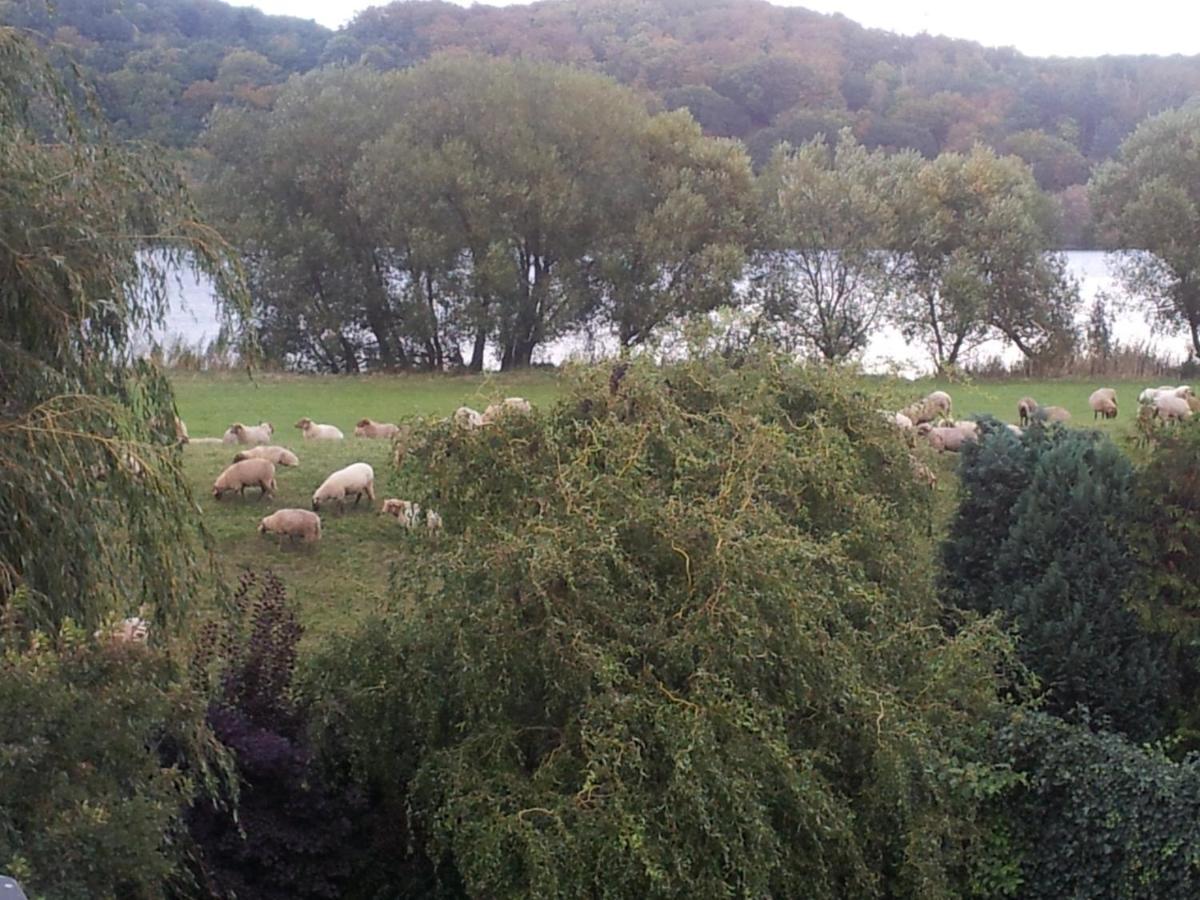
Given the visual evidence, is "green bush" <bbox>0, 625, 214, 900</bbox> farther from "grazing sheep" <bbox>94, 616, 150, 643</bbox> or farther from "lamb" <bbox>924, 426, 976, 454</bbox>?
"lamb" <bbox>924, 426, 976, 454</bbox>

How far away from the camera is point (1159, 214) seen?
32156 millimetres

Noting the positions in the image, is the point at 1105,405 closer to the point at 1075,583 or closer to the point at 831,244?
the point at 831,244

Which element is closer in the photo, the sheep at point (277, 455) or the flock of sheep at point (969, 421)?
the flock of sheep at point (969, 421)

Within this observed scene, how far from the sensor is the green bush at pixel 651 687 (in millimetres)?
5121

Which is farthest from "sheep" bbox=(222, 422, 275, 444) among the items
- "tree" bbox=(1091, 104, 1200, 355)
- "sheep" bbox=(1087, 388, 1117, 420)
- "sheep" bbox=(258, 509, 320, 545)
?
"tree" bbox=(1091, 104, 1200, 355)

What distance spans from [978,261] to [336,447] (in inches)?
825

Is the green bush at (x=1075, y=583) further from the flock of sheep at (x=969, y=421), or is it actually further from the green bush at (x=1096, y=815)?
the flock of sheep at (x=969, y=421)

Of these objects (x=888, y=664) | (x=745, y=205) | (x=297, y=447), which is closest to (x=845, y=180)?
(x=745, y=205)

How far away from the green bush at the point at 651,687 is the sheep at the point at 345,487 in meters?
6.19

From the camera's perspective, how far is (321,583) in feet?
37.0

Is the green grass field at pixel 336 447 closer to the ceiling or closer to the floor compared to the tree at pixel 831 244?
closer to the floor

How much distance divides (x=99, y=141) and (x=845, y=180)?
2761 centimetres

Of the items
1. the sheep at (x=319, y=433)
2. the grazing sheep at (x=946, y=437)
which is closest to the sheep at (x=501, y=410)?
the grazing sheep at (x=946, y=437)

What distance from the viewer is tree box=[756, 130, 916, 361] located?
31.7 meters
